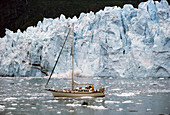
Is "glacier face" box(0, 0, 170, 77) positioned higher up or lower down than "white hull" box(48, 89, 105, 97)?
higher up

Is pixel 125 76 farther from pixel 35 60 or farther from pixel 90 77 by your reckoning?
pixel 35 60

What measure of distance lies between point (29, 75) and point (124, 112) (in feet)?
130

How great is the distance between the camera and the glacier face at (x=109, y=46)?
39.1m

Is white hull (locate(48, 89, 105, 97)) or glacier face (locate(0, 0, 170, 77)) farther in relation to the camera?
glacier face (locate(0, 0, 170, 77))

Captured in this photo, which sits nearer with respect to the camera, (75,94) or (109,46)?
(75,94)

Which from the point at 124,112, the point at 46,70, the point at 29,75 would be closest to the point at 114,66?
the point at 46,70

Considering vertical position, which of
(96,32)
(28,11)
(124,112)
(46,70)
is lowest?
(124,112)

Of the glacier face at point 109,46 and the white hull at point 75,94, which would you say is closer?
the white hull at point 75,94

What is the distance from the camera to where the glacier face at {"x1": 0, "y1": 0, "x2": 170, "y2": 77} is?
128 ft

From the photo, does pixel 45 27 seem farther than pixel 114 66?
Yes

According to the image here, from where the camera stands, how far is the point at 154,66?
38.4 m

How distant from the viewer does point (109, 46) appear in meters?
42.1

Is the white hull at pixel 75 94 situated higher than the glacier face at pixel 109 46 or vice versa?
the glacier face at pixel 109 46

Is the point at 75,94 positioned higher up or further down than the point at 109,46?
further down
